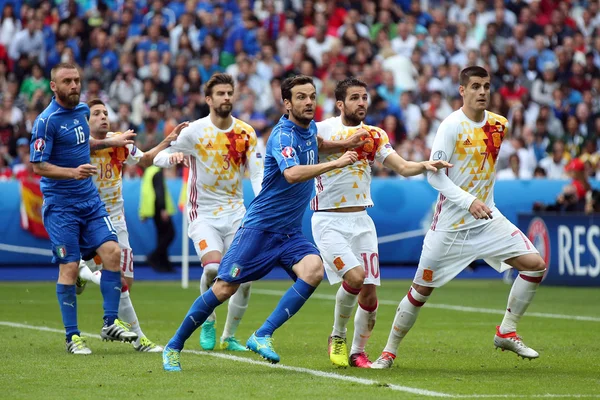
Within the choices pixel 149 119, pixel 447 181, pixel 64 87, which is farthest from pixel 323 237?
pixel 149 119

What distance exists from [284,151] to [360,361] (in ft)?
6.74

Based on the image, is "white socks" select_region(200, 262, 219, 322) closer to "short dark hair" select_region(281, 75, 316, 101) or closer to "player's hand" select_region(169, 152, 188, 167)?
"player's hand" select_region(169, 152, 188, 167)

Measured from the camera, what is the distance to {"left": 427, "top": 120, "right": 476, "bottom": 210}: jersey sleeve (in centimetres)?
911

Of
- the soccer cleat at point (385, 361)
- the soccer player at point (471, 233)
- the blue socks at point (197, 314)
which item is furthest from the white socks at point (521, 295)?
the blue socks at point (197, 314)

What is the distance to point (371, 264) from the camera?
965 centimetres

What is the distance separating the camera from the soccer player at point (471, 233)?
9.39m

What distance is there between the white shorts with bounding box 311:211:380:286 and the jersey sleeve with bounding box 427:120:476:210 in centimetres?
81

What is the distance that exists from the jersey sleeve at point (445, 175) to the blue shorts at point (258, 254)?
1.18 metres

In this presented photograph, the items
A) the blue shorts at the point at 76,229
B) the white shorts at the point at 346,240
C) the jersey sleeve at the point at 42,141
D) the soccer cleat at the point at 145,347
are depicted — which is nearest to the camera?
the white shorts at the point at 346,240

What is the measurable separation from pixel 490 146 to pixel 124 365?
11.8 ft

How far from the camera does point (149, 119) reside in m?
22.4

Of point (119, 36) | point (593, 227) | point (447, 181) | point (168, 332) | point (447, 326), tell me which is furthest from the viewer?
point (119, 36)

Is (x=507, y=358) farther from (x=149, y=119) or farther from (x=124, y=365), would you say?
(x=149, y=119)

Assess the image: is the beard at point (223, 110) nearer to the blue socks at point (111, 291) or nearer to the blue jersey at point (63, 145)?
the blue jersey at point (63, 145)
